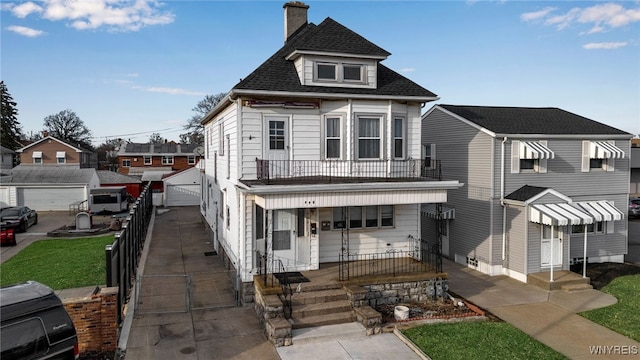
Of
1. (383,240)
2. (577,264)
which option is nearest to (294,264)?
(383,240)

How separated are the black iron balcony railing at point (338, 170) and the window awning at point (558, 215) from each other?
13.4ft

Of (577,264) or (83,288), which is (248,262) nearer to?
(83,288)

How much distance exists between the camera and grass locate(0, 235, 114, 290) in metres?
15.3

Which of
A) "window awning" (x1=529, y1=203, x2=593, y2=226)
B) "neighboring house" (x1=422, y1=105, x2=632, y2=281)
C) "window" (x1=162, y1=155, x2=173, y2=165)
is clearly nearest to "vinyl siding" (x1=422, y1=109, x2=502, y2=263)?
"neighboring house" (x1=422, y1=105, x2=632, y2=281)

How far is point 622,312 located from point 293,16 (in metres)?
15.0

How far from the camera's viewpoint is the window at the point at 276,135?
1373cm

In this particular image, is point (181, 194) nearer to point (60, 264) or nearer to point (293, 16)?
point (60, 264)

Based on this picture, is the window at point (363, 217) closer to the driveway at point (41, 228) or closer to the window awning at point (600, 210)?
the window awning at point (600, 210)

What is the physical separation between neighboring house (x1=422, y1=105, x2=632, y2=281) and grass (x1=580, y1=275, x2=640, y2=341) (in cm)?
168

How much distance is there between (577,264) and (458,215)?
5.08 m

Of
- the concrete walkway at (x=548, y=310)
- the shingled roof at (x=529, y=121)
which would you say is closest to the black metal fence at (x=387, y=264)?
the concrete walkway at (x=548, y=310)

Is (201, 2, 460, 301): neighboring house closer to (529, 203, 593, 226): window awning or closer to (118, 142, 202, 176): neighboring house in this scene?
(529, 203, 593, 226): window awning

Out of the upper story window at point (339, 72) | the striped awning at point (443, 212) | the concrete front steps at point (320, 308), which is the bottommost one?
the concrete front steps at point (320, 308)

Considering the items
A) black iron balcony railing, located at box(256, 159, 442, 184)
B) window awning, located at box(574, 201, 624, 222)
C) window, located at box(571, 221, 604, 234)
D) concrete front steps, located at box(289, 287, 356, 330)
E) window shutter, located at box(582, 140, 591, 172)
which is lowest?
concrete front steps, located at box(289, 287, 356, 330)
